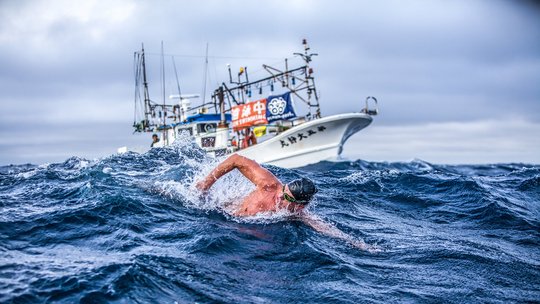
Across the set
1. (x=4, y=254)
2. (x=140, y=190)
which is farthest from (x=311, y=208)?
(x=4, y=254)

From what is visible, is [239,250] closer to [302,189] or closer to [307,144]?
[302,189]

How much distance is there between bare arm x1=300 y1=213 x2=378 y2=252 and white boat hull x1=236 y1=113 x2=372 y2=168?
18.2m

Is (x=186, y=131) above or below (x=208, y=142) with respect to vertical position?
above

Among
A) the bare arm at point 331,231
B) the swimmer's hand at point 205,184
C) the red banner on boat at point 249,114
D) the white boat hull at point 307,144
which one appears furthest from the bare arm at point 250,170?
the red banner on boat at point 249,114

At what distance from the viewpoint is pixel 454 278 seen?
18.9 feet

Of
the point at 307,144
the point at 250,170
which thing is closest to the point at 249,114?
the point at 307,144

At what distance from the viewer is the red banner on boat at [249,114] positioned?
27.2 metres

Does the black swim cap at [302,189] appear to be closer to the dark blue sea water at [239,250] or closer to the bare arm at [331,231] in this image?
the dark blue sea water at [239,250]

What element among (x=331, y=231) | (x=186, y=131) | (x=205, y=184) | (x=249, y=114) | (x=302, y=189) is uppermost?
(x=249, y=114)

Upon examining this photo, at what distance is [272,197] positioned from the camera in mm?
7562

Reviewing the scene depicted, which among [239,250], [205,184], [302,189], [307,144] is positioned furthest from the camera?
[307,144]

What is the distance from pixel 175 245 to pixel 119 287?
1.78 m

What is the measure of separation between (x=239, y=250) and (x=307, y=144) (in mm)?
20728

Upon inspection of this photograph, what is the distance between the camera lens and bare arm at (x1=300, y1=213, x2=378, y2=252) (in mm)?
6968
